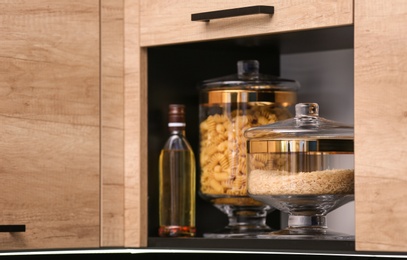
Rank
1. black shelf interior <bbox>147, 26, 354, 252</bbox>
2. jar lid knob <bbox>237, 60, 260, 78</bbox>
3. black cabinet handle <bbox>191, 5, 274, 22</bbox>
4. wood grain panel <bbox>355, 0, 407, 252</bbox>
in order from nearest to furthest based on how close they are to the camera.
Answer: wood grain panel <bbox>355, 0, 407, 252</bbox> → black cabinet handle <bbox>191, 5, 274, 22</bbox> → black shelf interior <bbox>147, 26, 354, 252</bbox> → jar lid knob <bbox>237, 60, 260, 78</bbox>

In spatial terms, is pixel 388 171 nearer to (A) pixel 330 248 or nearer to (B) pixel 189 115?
(A) pixel 330 248

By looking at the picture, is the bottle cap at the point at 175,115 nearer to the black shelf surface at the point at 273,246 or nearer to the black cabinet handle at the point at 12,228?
the black shelf surface at the point at 273,246

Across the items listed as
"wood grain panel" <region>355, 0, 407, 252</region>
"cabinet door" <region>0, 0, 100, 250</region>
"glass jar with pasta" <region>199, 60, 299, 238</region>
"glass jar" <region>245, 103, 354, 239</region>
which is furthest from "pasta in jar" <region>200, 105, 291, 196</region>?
"wood grain panel" <region>355, 0, 407, 252</region>

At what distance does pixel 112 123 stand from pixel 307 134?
330mm

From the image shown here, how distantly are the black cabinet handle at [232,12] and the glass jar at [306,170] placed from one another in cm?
18

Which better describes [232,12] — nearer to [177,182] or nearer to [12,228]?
[177,182]

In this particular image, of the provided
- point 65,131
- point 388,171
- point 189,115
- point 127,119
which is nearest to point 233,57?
point 189,115

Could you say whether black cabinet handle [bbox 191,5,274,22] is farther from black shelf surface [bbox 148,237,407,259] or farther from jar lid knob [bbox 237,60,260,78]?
black shelf surface [bbox 148,237,407,259]

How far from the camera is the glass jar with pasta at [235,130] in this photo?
1.64 m

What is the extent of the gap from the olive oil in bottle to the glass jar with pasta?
3 cm

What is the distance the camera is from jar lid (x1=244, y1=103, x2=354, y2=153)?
1.50 metres

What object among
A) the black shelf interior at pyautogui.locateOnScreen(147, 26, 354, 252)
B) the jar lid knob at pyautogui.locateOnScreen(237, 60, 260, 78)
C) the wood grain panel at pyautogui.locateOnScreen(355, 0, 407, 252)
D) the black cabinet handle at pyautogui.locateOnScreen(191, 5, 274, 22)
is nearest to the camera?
the wood grain panel at pyautogui.locateOnScreen(355, 0, 407, 252)

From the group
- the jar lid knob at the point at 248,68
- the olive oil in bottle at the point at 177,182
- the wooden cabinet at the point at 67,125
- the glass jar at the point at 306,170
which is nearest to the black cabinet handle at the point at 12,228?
the wooden cabinet at the point at 67,125

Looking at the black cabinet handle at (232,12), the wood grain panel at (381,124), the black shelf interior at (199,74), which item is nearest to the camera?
the wood grain panel at (381,124)
